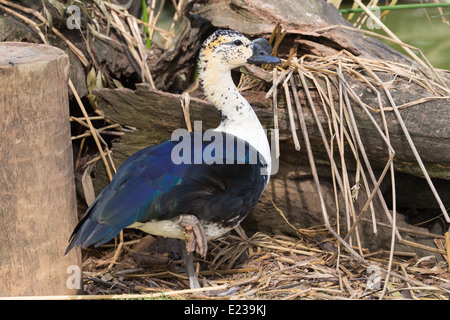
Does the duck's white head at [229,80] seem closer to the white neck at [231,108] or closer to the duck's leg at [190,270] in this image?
the white neck at [231,108]

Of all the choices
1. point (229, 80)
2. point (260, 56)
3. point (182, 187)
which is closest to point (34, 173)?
point (182, 187)

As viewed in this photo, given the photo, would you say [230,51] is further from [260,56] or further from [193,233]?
[193,233]

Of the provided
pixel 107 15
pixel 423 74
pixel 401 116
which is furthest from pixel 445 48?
pixel 107 15

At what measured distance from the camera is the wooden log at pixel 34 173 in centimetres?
222

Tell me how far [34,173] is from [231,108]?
920 millimetres

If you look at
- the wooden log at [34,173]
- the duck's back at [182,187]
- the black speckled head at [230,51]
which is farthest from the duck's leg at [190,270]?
the black speckled head at [230,51]

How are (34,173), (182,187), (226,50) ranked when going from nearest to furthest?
(34,173), (182,187), (226,50)

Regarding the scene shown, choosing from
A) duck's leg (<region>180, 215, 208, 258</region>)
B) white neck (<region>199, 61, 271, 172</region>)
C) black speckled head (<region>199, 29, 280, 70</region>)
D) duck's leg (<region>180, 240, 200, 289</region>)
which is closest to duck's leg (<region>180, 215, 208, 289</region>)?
duck's leg (<region>180, 215, 208, 258</region>)

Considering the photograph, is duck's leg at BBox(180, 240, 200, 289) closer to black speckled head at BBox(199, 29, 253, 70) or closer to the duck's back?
the duck's back

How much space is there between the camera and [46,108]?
2.28m

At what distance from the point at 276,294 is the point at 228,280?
0.97 feet

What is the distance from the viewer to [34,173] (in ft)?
7.51

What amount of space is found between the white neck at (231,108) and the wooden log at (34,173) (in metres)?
0.67

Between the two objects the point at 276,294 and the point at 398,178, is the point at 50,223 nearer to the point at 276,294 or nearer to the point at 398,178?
the point at 276,294
